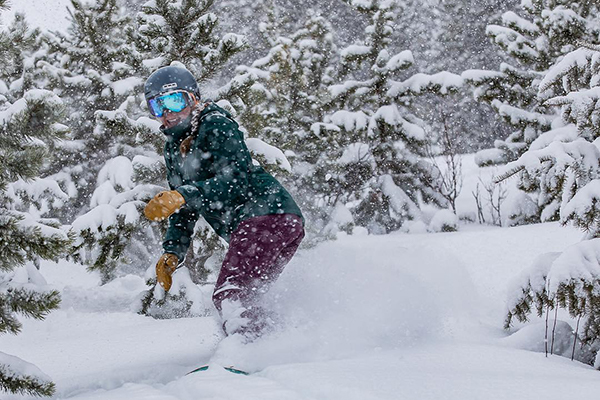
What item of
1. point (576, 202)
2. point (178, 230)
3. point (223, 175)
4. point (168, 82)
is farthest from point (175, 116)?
point (576, 202)

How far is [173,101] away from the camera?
4.04 metres

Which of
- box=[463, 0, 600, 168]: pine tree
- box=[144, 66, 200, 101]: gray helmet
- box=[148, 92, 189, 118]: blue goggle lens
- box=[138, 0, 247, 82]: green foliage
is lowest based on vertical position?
box=[148, 92, 189, 118]: blue goggle lens

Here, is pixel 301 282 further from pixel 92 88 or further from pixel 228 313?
pixel 92 88

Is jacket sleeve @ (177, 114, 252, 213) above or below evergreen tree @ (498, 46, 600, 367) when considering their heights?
above

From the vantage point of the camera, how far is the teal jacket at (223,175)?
3812mm

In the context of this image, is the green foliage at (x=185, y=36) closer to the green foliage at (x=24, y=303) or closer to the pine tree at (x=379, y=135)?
the green foliage at (x=24, y=303)

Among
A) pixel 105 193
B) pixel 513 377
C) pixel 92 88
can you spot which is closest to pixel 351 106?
pixel 92 88

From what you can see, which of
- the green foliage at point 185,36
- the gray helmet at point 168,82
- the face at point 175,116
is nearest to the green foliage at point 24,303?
the face at point 175,116

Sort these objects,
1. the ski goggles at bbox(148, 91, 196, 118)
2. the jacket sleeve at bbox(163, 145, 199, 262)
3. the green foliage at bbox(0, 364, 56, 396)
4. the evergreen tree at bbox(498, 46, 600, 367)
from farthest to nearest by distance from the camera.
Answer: the jacket sleeve at bbox(163, 145, 199, 262) < the ski goggles at bbox(148, 91, 196, 118) < the evergreen tree at bbox(498, 46, 600, 367) < the green foliage at bbox(0, 364, 56, 396)

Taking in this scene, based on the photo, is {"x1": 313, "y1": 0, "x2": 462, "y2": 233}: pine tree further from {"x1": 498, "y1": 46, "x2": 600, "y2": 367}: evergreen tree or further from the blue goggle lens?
the blue goggle lens

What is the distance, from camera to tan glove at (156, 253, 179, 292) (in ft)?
13.4

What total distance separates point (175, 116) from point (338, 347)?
1902 mm

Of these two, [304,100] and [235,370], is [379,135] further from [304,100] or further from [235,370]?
[235,370]

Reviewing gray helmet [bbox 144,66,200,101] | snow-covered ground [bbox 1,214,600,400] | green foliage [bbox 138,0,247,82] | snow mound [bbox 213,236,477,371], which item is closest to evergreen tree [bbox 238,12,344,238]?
green foliage [bbox 138,0,247,82]
